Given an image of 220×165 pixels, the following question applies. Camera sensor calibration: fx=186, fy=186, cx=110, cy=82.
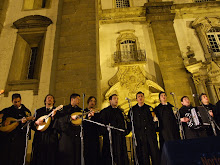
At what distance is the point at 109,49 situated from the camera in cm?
1111

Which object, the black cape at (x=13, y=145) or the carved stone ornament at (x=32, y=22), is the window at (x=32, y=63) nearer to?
the carved stone ornament at (x=32, y=22)

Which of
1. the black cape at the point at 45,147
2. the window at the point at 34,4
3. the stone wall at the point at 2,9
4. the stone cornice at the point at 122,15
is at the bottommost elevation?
the black cape at the point at 45,147

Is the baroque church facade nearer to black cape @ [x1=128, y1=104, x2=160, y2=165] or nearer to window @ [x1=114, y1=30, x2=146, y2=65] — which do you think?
window @ [x1=114, y1=30, x2=146, y2=65]

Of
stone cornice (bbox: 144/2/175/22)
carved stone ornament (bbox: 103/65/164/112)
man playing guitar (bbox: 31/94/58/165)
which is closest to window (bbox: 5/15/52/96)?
carved stone ornament (bbox: 103/65/164/112)

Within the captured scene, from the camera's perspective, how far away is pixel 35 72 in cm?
820

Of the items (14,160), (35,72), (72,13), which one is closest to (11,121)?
(14,160)

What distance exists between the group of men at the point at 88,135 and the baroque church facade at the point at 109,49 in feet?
6.71

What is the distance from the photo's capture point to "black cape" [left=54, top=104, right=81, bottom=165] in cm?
383

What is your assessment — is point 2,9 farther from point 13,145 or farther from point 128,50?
point 13,145

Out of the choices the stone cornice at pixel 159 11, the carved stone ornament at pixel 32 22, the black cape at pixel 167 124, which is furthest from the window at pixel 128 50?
the black cape at pixel 167 124

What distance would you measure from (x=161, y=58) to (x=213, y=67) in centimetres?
286

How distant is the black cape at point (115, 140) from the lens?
3.93 m

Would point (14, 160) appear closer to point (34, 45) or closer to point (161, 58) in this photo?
point (34, 45)

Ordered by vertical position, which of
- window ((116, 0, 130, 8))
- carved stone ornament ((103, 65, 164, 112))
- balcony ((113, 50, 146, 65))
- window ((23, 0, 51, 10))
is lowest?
carved stone ornament ((103, 65, 164, 112))
